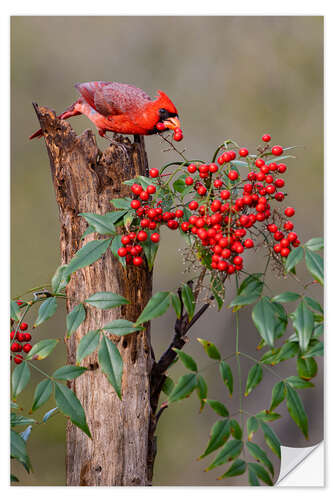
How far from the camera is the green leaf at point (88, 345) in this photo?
987mm

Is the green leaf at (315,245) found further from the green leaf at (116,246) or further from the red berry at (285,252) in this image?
the green leaf at (116,246)

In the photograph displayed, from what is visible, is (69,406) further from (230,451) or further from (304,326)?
(304,326)

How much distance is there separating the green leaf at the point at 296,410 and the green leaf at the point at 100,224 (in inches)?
18.5

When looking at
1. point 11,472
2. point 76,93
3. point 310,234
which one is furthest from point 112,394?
point 76,93

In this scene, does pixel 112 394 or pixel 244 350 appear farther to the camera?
pixel 244 350

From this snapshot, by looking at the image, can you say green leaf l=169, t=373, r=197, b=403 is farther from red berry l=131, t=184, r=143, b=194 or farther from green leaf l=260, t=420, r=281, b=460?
red berry l=131, t=184, r=143, b=194

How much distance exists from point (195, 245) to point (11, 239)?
45cm

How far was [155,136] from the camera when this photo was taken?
1.23m

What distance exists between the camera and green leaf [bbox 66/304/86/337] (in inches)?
40.2

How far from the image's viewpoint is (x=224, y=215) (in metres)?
0.96

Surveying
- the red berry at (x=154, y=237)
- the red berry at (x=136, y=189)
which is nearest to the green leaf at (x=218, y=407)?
the red berry at (x=154, y=237)

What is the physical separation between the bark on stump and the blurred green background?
0.34 ft

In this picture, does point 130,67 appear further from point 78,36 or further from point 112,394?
point 112,394

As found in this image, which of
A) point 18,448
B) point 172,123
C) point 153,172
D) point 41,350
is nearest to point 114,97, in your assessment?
point 172,123
